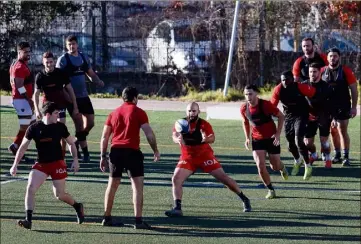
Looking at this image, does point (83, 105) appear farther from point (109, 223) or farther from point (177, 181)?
point (109, 223)

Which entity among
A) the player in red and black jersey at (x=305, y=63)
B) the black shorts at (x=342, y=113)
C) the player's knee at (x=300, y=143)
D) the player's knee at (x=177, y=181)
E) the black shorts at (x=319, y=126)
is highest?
the player in red and black jersey at (x=305, y=63)

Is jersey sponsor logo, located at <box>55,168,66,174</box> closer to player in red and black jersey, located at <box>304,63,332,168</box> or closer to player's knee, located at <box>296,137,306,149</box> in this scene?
player's knee, located at <box>296,137,306,149</box>

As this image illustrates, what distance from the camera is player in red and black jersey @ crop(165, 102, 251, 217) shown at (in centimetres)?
1253

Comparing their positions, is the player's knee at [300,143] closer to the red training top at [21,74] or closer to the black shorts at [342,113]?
the black shorts at [342,113]

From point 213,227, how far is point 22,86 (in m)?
5.58

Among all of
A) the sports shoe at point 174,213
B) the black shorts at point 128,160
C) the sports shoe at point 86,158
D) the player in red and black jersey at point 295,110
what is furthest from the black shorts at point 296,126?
the black shorts at point 128,160

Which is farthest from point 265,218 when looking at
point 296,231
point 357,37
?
point 357,37

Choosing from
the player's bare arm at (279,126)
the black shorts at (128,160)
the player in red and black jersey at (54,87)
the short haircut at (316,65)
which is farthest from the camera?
the player in red and black jersey at (54,87)

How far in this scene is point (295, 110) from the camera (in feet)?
49.7

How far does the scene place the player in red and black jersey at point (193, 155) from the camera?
1253 centimetres

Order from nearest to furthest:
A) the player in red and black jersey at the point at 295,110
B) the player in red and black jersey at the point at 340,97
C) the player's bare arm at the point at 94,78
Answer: the player in red and black jersey at the point at 295,110 → the player in red and black jersey at the point at 340,97 → the player's bare arm at the point at 94,78

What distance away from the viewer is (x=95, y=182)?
15.2 meters

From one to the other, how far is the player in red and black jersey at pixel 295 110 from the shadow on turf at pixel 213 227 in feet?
8.40

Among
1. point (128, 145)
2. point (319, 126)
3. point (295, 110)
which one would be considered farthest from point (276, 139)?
point (128, 145)
